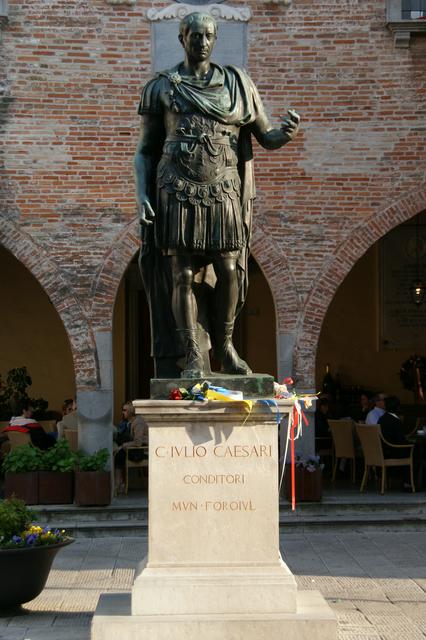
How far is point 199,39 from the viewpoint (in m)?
6.83

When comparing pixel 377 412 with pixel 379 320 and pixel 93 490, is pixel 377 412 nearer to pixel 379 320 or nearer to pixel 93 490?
pixel 93 490

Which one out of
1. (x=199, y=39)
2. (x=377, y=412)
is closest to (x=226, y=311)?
(x=199, y=39)

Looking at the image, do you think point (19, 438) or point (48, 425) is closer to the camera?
point (19, 438)

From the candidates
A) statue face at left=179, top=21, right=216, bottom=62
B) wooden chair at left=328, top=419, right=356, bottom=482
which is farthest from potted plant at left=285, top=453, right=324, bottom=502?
statue face at left=179, top=21, right=216, bottom=62

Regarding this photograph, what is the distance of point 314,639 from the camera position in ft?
20.9

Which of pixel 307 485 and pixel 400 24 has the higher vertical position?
pixel 400 24

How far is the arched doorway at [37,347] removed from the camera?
717 inches

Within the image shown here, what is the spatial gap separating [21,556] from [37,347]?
34.9 feet

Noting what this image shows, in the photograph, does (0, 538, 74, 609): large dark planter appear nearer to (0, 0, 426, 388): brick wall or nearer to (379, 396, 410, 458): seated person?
(0, 0, 426, 388): brick wall

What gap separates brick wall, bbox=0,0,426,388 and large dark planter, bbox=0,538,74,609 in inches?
214

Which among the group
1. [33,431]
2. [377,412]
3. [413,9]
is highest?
[413,9]

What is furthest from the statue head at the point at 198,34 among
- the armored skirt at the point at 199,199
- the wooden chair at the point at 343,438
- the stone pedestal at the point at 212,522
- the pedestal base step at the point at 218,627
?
the wooden chair at the point at 343,438

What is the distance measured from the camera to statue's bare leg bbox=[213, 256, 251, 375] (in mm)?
6918

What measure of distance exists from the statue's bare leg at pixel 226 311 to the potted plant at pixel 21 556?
194cm
